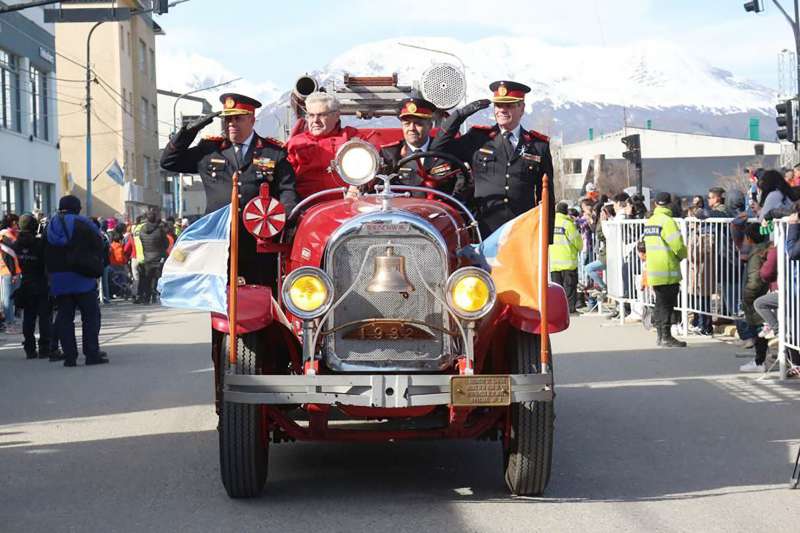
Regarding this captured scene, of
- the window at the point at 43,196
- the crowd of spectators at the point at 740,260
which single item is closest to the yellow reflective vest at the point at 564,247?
the crowd of spectators at the point at 740,260

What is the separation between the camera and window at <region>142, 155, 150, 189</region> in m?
65.3

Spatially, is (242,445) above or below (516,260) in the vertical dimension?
below

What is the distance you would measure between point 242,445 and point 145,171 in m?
61.1

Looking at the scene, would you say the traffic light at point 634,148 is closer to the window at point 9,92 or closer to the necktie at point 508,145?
the necktie at point 508,145

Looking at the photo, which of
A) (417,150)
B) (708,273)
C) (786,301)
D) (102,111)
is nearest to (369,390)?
(417,150)

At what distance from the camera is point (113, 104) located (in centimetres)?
5769

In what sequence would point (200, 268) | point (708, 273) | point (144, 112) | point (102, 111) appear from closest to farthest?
point (200, 268), point (708, 273), point (102, 111), point (144, 112)

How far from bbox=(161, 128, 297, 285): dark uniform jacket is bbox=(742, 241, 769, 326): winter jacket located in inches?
231

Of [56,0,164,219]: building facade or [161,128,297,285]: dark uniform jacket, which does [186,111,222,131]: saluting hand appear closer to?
[161,128,297,285]: dark uniform jacket

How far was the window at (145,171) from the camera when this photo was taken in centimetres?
6531

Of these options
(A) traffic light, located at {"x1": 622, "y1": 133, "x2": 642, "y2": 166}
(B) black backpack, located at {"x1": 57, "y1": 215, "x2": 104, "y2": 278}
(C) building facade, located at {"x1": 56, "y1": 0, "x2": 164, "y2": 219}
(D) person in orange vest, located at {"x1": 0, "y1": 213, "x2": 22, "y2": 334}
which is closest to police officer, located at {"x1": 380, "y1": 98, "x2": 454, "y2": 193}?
(B) black backpack, located at {"x1": 57, "y1": 215, "x2": 104, "y2": 278}

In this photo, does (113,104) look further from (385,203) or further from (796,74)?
(385,203)

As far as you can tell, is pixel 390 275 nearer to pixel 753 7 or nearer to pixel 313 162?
pixel 313 162

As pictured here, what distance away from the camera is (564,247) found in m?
19.3
